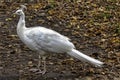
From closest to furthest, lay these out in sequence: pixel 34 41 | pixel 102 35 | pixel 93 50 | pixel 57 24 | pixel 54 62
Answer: pixel 34 41 < pixel 54 62 < pixel 93 50 < pixel 102 35 < pixel 57 24

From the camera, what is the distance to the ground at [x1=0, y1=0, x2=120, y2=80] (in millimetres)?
8336

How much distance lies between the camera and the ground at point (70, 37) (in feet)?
27.3

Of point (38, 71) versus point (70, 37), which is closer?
point (38, 71)

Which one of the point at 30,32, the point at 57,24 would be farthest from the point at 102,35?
the point at 30,32

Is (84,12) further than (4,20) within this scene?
Yes

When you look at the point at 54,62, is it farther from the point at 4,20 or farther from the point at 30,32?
the point at 4,20

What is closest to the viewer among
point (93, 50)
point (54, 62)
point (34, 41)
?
point (34, 41)

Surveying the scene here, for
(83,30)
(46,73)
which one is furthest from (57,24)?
(46,73)

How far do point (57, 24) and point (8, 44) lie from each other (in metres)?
2.09

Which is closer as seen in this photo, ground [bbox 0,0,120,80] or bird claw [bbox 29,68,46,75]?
bird claw [bbox 29,68,46,75]

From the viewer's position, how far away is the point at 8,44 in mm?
9977

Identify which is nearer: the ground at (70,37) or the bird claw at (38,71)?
the bird claw at (38,71)

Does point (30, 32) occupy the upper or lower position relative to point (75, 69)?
upper

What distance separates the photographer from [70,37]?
10.7 m
